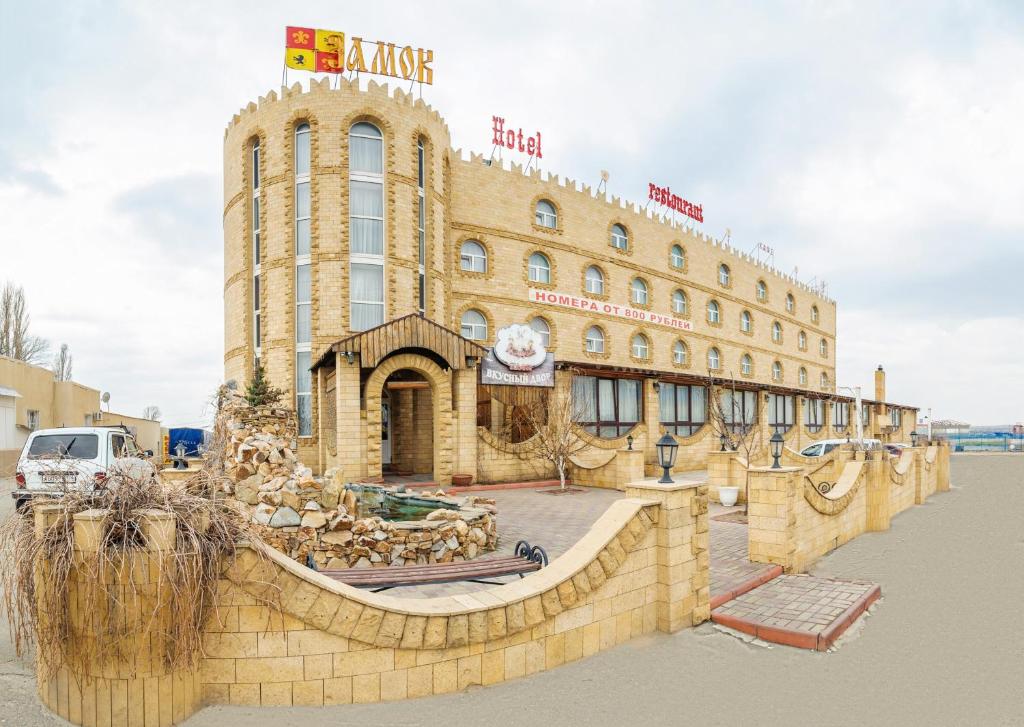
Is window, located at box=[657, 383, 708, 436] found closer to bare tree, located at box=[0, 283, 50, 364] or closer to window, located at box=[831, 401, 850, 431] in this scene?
window, located at box=[831, 401, 850, 431]

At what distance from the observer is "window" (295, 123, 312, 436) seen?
854 inches

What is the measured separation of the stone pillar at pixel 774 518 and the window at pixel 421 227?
1609 cm

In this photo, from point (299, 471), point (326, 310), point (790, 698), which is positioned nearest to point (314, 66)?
point (326, 310)

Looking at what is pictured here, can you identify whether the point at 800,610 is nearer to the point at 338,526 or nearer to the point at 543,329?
the point at 338,526

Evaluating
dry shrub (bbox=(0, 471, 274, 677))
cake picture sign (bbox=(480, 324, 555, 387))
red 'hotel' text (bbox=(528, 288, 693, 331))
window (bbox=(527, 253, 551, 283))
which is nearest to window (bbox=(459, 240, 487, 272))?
window (bbox=(527, 253, 551, 283))

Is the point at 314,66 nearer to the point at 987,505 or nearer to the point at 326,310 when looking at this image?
the point at 326,310

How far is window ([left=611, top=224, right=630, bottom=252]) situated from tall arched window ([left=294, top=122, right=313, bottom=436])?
1655cm

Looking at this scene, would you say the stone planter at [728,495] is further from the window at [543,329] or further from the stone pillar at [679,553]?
the window at [543,329]

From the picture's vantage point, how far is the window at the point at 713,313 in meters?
38.7

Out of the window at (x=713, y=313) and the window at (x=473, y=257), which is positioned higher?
the window at (x=473, y=257)

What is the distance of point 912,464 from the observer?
742 inches

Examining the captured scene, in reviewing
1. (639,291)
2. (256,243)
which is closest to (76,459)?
(256,243)

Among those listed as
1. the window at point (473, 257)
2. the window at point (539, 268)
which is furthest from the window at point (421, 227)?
the window at point (539, 268)

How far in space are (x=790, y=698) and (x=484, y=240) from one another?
2332cm
